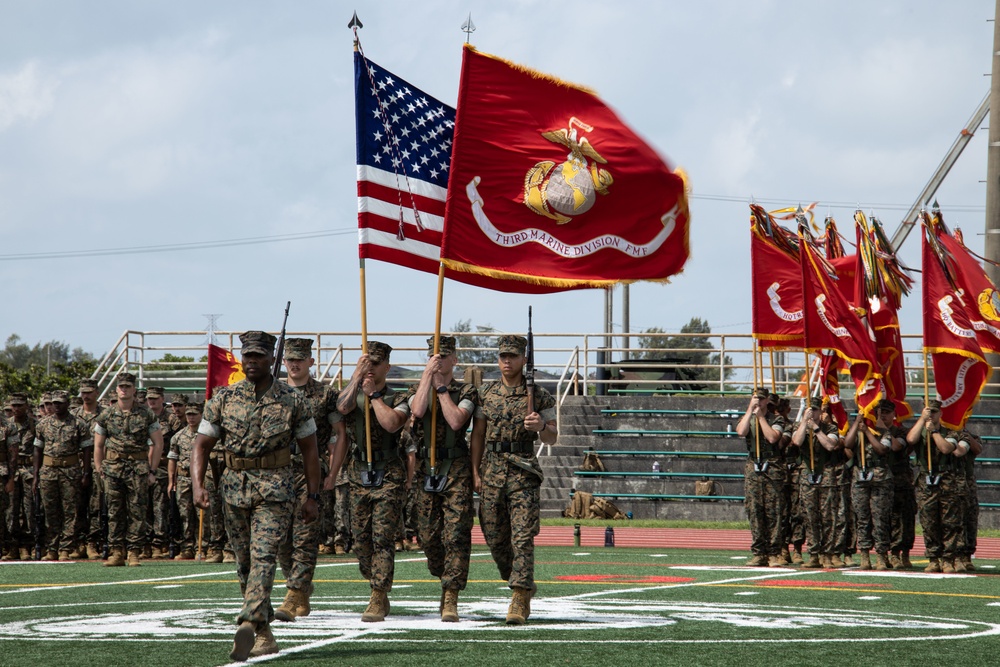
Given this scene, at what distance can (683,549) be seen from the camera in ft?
71.8

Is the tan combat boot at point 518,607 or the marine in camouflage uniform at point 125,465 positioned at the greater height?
the marine in camouflage uniform at point 125,465

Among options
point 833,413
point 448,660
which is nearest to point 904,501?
point 833,413

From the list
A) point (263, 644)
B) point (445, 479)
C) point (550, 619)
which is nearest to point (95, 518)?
point (445, 479)

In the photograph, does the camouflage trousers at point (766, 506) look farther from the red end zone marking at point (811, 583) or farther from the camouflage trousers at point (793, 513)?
the red end zone marking at point (811, 583)

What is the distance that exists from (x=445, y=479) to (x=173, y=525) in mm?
10516

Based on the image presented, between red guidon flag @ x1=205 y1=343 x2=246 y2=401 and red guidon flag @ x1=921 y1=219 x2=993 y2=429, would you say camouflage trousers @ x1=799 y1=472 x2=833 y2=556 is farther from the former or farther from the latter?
red guidon flag @ x1=205 y1=343 x2=246 y2=401

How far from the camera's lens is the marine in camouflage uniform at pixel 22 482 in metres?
18.7

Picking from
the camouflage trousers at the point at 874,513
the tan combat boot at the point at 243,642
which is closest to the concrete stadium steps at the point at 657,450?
the camouflage trousers at the point at 874,513

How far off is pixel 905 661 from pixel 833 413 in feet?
37.0

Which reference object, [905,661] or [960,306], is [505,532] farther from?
[960,306]

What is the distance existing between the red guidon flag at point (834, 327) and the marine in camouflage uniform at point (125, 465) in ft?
28.9

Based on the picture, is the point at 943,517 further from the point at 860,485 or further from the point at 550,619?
the point at 550,619

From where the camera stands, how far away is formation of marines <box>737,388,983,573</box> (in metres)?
17.1

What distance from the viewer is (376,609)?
396 inches
